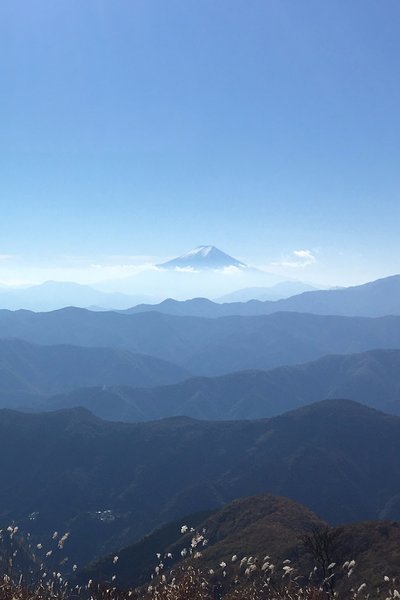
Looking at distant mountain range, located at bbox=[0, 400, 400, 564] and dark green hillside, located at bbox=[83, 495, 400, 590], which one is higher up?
dark green hillside, located at bbox=[83, 495, 400, 590]

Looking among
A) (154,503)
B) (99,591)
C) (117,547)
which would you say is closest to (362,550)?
(99,591)

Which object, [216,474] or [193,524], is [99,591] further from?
[216,474]

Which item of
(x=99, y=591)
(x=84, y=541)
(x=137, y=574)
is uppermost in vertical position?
(x=99, y=591)

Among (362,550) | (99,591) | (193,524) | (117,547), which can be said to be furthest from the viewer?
(117,547)

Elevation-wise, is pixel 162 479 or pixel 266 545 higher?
pixel 266 545

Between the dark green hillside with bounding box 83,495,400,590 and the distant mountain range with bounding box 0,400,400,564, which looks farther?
the distant mountain range with bounding box 0,400,400,564

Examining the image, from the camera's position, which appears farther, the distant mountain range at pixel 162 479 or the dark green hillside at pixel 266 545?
the distant mountain range at pixel 162 479

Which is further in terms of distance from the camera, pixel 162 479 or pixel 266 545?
pixel 162 479

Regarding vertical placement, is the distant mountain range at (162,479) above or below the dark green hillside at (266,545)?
below
